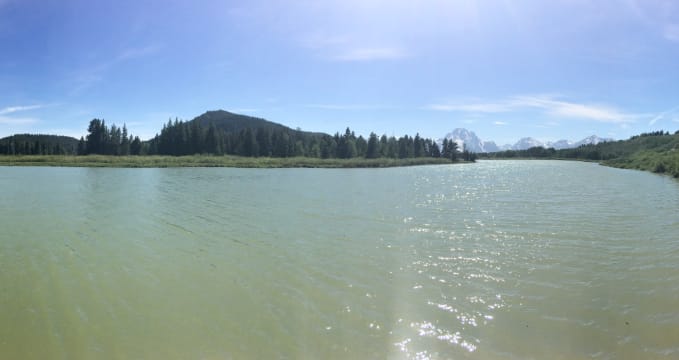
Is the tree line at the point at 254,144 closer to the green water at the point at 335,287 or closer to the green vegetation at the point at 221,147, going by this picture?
the green vegetation at the point at 221,147

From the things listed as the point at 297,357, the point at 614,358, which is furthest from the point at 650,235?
the point at 297,357

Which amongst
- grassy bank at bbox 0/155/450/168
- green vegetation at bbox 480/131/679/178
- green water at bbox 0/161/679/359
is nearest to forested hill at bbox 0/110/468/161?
grassy bank at bbox 0/155/450/168

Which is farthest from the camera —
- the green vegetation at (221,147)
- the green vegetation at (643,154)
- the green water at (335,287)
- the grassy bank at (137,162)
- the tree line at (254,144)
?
the tree line at (254,144)

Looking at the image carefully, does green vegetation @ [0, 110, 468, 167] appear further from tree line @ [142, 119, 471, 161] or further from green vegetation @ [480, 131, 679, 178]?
green vegetation @ [480, 131, 679, 178]

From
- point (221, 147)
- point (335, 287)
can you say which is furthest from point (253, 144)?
point (335, 287)

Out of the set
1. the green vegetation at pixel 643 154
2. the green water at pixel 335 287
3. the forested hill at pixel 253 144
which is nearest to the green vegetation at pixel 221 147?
the forested hill at pixel 253 144

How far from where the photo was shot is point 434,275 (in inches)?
326

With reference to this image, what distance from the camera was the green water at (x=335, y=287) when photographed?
529 centimetres

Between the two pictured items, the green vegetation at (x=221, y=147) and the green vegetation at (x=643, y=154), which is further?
the green vegetation at (x=221, y=147)

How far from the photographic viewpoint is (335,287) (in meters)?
7.50

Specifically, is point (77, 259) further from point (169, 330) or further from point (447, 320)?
point (447, 320)

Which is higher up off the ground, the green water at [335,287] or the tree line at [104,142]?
the tree line at [104,142]

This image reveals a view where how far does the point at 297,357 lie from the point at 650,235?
13.7m

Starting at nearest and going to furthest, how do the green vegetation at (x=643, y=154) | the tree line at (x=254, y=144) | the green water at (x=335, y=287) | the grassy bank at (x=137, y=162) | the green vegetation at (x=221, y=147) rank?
the green water at (x=335, y=287), the green vegetation at (x=643, y=154), the grassy bank at (x=137, y=162), the green vegetation at (x=221, y=147), the tree line at (x=254, y=144)
